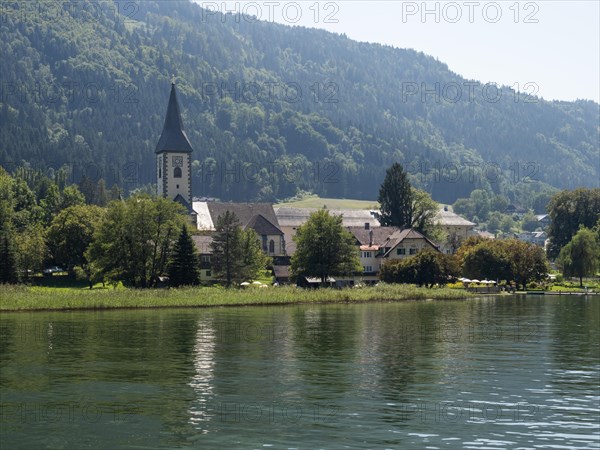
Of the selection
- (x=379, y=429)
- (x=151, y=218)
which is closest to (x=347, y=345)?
(x=379, y=429)

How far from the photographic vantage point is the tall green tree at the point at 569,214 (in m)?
158

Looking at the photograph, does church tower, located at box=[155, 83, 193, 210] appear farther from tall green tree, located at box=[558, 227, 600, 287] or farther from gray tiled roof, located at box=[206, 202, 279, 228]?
tall green tree, located at box=[558, 227, 600, 287]

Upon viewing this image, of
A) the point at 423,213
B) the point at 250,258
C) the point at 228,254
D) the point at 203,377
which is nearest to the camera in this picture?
the point at 203,377

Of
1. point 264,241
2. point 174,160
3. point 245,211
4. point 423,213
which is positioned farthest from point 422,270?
point 174,160

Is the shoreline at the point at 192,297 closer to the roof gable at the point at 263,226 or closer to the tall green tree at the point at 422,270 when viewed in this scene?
the tall green tree at the point at 422,270

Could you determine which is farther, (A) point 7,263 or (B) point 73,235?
(B) point 73,235

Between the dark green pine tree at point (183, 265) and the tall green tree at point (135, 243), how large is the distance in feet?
13.8

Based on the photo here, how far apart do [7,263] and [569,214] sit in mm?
94278

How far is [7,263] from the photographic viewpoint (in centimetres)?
10488

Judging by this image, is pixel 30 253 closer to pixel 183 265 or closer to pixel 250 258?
pixel 183 265

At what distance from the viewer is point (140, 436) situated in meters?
34.0

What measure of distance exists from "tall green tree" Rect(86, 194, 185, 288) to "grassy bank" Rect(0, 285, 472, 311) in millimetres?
7528

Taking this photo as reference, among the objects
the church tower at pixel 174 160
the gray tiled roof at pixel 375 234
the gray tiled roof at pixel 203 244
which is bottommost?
the gray tiled roof at pixel 203 244

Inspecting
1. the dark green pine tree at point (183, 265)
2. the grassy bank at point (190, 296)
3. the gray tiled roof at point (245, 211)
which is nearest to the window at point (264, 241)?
the gray tiled roof at point (245, 211)
